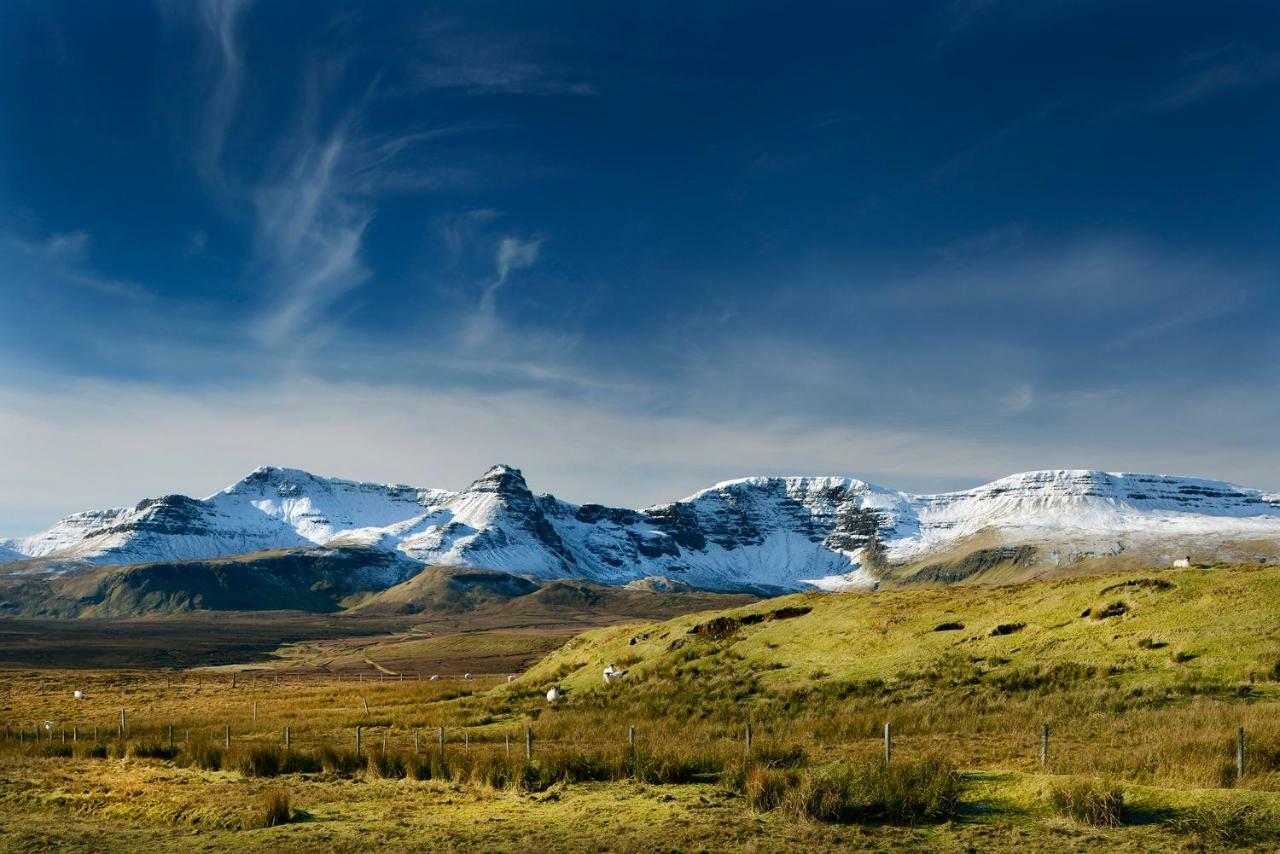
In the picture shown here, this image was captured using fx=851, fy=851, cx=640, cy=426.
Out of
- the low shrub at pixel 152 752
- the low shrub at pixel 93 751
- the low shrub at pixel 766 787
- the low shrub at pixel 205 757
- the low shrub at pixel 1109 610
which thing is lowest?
the low shrub at pixel 93 751

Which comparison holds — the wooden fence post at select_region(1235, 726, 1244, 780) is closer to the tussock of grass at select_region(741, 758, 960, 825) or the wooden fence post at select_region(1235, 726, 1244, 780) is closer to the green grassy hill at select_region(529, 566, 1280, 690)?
the tussock of grass at select_region(741, 758, 960, 825)

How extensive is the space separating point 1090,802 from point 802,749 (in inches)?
380

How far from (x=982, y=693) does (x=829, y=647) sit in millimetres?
10890

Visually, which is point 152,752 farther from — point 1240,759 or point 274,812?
point 1240,759

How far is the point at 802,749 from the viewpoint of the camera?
78.5 feet

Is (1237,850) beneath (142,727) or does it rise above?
above

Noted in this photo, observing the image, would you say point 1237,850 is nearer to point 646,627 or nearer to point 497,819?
point 497,819

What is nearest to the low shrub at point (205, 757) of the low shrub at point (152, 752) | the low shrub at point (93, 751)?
the low shrub at point (152, 752)

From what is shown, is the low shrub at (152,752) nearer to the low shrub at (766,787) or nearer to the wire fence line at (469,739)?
the wire fence line at (469,739)

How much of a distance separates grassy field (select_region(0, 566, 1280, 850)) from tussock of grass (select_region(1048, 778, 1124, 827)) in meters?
0.05

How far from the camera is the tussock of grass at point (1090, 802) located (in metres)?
15.0

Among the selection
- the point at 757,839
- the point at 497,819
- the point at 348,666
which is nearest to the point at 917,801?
the point at 757,839

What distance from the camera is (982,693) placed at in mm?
32031

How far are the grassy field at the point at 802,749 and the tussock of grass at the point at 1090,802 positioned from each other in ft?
0.17
